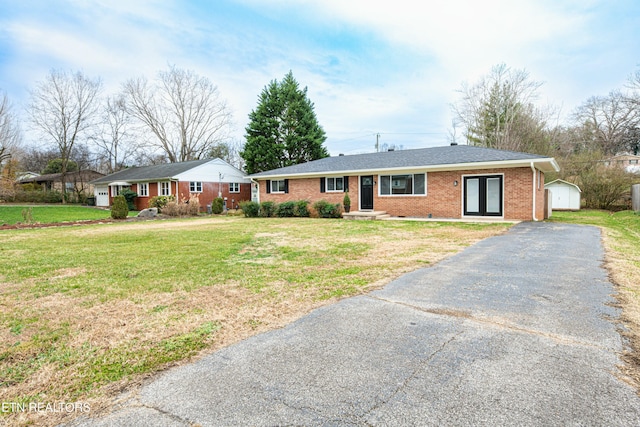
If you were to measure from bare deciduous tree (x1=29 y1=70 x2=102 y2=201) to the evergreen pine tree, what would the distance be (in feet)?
48.6

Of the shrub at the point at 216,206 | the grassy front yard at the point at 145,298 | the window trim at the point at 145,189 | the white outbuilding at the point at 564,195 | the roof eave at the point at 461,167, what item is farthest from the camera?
the window trim at the point at 145,189

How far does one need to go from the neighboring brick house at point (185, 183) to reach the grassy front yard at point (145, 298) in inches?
699

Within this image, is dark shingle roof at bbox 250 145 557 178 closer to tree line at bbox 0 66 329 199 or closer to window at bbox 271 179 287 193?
window at bbox 271 179 287 193

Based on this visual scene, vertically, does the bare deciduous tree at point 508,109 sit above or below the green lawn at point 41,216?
above

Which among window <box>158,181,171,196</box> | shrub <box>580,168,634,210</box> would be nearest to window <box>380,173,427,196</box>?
shrub <box>580,168,634,210</box>

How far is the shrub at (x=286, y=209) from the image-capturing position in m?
18.8

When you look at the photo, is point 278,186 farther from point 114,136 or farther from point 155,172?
point 114,136

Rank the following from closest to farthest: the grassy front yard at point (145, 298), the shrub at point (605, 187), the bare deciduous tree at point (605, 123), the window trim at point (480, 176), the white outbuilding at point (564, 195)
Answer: the grassy front yard at point (145, 298) < the window trim at point (480, 176) < the shrub at point (605, 187) < the white outbuilding at point (564, 195) < the bare deciduous tree at point (605, 123)

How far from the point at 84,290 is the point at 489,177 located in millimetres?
14507

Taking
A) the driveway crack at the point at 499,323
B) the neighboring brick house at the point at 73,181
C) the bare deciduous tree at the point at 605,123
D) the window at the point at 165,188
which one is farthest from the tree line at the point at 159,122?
the driveway crack at the point at 499,323

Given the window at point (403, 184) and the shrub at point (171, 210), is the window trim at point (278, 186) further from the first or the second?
the window at point (403, 184)

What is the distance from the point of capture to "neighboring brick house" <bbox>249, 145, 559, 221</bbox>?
45.2 ft

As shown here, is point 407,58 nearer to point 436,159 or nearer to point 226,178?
point 436,159

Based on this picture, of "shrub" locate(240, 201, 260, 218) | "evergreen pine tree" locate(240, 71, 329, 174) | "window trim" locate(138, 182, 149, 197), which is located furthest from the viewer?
"evergreen pine tree" locate(240, 71, 329, 174)
